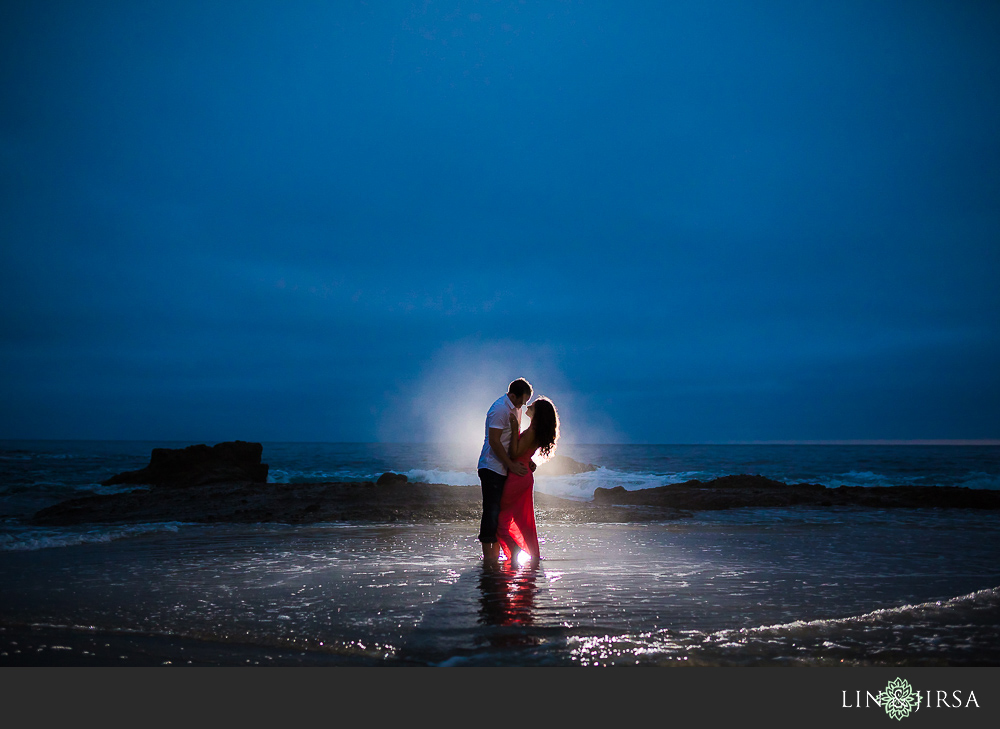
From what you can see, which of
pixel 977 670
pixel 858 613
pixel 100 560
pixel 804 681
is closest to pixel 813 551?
pixel 858 613

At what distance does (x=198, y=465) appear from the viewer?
28656 millimetres

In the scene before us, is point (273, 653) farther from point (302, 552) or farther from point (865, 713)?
point (302, 552)

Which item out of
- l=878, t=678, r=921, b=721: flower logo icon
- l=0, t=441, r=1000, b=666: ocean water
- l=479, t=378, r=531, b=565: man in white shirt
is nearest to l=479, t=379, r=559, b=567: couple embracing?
l=479, t=378, r=531, b=565: man in white shirt

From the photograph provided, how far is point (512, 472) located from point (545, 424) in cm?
69

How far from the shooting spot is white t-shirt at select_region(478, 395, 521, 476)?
7.28 metres

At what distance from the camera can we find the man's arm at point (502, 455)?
23.5 ft

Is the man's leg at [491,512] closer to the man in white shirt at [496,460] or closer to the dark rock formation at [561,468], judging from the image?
the man in white shirt at [496,460]

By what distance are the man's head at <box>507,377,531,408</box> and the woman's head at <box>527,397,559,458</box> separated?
133mm

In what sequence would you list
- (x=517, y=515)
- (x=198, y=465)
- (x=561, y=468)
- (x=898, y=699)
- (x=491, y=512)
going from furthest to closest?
(x=561, y=468)
(x=198, y=465)
(x=491, y=512)
(x=517, y=515)
(x=898, y=699)

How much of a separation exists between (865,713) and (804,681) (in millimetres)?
315

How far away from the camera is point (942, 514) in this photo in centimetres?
1453

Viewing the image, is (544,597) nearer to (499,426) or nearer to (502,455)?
(502,455)

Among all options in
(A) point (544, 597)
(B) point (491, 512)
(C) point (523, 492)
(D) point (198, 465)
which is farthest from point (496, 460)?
(D) point (198, 465)

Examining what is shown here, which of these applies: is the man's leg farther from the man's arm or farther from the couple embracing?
the man's arm
